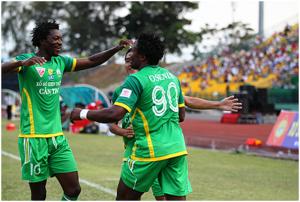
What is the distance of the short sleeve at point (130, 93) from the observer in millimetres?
5043

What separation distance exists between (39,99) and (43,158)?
0.57 m

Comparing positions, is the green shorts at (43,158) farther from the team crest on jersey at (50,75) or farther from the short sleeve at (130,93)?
the short sleeve at (130,93)

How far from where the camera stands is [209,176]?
12211mm

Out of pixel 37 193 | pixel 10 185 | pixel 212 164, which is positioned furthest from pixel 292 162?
pixel 37 193

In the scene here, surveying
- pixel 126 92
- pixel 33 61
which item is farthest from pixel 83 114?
pixel 33 61

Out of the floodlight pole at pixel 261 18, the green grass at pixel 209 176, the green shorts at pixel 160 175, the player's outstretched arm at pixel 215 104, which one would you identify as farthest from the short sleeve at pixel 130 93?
the floodlight pole at pixel 261 18

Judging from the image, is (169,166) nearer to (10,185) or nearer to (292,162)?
(10,185)

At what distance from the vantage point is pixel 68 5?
6744 cm

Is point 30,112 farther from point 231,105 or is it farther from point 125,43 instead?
point 231,105

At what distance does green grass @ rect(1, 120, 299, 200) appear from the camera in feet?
31.7

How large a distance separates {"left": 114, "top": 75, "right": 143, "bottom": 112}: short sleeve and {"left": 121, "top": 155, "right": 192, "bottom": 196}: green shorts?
505mm

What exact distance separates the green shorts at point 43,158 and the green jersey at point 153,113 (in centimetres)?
125

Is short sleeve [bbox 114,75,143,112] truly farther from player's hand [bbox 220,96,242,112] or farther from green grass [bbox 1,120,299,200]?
green grass [bbox 1,120,299,200]

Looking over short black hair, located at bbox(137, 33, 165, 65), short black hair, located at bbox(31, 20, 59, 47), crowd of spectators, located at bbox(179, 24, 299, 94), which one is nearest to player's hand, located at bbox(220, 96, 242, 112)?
short black hair, located at bbox(137, 33, 165, 65)
